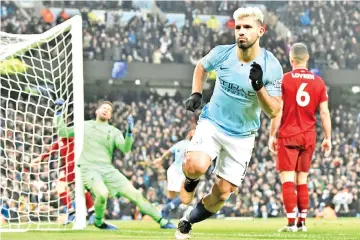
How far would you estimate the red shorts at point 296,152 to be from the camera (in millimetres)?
9950

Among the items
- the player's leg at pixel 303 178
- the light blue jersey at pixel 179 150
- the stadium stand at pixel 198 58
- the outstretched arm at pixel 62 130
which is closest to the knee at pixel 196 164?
the player's leg at pixel 303 178

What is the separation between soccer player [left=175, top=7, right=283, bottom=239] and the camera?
6.73 metres

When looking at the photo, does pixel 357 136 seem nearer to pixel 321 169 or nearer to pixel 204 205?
pixel 321 169

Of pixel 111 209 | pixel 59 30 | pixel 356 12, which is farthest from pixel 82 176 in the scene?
pixel 356 12

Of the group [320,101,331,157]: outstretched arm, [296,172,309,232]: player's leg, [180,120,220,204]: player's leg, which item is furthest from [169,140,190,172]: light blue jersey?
[180,120,220,204]: player's leg

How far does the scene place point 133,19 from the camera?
3053cm

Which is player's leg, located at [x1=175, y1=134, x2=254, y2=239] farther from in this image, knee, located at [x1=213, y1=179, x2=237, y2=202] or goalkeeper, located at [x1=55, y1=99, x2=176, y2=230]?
goalkeeper, located at [x1=55, y1=99, x2=176, y2=230]

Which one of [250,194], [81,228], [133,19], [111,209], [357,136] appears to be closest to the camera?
[81,228]

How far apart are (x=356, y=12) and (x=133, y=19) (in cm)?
922

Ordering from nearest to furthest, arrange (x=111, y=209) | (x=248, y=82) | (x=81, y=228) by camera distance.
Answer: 1. (x=248, y=82)
2. (x=81, y=228)
3. (x=111, y=209)

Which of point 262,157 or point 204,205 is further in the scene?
point 262,157

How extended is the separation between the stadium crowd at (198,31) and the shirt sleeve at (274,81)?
72.7 ft

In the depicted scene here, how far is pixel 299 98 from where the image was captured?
10078 millimetres

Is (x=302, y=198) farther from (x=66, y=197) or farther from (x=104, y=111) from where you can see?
(x=66, y=197)
